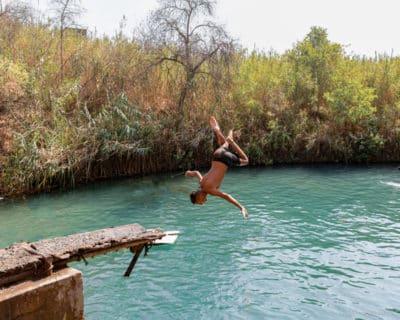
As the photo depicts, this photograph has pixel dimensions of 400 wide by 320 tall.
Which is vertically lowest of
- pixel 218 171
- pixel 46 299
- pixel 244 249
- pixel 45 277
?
pixel 244 249

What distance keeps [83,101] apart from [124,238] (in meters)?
11.9

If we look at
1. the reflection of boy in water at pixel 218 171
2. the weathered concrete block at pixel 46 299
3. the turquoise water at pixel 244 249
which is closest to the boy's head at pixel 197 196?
the reflection of boy in water at pixel 218 171

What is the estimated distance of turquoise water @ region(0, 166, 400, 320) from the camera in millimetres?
5879

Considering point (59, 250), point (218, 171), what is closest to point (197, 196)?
point (218, 171)

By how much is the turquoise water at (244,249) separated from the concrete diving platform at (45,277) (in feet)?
4.80

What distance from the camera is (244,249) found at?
803cm

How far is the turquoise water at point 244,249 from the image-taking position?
588 cm

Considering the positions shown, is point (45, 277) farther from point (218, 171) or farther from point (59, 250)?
point (218, 171)

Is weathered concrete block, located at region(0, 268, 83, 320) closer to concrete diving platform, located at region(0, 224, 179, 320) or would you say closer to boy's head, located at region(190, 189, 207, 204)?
concrete diving platform, located at region(0, 224, 179, 320)

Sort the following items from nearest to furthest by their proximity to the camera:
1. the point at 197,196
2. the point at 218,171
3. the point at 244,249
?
the point at 197,196, the point at 218,171, the point at 244,249

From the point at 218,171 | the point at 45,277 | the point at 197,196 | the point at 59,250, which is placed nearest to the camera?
the point at 45,277

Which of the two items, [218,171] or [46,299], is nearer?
[46,299]

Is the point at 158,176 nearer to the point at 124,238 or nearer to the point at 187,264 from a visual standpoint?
the point at 187,264

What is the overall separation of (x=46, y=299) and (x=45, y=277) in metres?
0.23
